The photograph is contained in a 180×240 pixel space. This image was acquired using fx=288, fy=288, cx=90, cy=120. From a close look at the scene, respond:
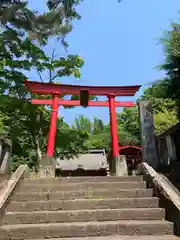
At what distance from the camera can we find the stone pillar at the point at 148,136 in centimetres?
857

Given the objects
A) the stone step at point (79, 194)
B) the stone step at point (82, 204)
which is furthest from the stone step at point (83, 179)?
the stone step at point (82, 204)

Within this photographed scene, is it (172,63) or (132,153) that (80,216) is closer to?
(172,63)

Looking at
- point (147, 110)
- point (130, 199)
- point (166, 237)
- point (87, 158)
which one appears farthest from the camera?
point (87, 158)

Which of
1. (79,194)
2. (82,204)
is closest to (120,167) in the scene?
(79,194)

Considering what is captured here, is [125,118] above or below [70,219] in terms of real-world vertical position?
above

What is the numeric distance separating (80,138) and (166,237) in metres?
9.63

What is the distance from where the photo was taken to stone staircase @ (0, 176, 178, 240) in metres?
4.45

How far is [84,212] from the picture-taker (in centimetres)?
496

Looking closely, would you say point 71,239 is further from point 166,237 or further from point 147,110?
point 147,110

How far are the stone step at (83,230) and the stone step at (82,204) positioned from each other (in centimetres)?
70

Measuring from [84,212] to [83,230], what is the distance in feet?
1.62

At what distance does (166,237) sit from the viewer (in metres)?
4.25

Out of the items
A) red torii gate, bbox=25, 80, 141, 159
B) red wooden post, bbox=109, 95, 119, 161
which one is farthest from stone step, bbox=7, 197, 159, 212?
red torii gate, bbox=25, 80, 141, 159

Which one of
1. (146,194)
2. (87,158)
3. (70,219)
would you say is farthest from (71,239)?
(87,158)
